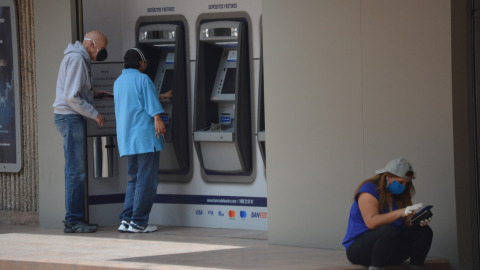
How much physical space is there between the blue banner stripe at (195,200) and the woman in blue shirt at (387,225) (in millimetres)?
1766

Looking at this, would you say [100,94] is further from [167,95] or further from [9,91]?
[9,91]

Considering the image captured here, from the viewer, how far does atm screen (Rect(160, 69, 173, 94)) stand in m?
5.51

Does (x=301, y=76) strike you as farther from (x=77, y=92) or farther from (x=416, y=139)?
(x=77, y=92)

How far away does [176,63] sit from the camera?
210 inches

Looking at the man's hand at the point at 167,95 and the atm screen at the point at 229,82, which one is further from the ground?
the atm screen at the point at 229,82

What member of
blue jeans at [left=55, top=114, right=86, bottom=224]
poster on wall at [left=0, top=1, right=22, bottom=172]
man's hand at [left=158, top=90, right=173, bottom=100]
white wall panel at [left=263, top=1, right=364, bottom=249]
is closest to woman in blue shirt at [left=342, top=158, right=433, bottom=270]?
white wall panel at [left=263, top=1, right=364, bottom=249]

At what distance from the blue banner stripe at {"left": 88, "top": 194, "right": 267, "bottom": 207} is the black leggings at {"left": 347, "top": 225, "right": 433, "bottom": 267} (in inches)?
70.6

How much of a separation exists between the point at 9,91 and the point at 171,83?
1.67m

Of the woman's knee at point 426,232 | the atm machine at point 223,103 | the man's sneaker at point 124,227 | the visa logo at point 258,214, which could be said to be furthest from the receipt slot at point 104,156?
the woman's knee at point 426,232

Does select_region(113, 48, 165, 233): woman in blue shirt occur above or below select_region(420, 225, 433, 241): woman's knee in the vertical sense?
above

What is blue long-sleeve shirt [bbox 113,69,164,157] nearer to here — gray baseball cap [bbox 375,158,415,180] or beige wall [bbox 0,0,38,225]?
beige wall [bbox 0,0,38,225]

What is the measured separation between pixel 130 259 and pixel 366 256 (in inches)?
63.4

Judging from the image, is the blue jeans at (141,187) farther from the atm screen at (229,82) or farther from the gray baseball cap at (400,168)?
the gray baseball cap at (400,168)

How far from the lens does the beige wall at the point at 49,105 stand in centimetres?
527
